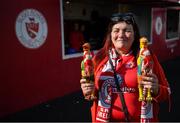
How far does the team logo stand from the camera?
5.97 meters

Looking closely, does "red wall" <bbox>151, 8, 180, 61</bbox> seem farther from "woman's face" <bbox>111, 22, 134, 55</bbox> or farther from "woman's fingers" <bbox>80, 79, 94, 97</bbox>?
"woman's fingers" <bbox>80, 79, 94, 97</bbox>

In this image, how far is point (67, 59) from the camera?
7484 mm

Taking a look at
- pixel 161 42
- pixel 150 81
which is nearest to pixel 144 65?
pixel 150 81

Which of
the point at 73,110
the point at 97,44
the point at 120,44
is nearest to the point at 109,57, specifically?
the point at 120,44

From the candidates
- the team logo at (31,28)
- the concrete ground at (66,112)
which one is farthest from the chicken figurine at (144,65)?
the team logo at (31,28)

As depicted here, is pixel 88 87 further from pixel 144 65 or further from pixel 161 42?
pixel 161 42

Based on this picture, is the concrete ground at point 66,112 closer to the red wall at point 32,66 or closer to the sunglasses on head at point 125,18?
the red wall at point 32,66

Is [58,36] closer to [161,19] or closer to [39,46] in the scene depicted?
[39,46]

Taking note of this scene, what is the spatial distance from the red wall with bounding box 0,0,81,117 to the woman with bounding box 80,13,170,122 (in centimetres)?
Answer: 374

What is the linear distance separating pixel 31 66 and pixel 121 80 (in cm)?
440

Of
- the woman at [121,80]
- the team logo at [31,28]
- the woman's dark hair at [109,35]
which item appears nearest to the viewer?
the woman at [121,80]

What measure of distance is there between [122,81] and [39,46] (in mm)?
4579

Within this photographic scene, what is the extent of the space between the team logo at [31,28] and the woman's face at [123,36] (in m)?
4.02

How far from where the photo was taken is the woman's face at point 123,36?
2.21 metres
